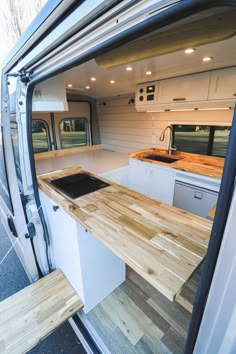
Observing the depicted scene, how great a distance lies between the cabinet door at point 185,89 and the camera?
1958 millimetres

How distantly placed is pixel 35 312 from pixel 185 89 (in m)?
2.68

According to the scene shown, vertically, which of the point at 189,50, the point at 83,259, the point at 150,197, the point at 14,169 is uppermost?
the point at 189,50

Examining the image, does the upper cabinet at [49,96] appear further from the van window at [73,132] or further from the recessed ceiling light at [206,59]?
the van window at [73,132]

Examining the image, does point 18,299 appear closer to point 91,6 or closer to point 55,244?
point 55,244

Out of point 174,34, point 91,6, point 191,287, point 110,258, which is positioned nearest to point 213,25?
point 174,34

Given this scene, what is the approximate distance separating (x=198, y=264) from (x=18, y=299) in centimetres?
151

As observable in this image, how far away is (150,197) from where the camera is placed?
60.4 inches

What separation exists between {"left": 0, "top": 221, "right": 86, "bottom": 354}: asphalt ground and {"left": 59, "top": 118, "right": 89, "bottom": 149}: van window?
2009mm

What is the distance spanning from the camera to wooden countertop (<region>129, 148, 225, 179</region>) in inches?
77.9

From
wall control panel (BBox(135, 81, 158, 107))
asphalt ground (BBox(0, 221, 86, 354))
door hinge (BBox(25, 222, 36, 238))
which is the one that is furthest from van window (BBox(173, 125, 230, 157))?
asphalt ground (BBox(0, 221, 86, 354))

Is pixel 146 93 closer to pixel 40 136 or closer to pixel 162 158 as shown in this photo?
pixel 162 158

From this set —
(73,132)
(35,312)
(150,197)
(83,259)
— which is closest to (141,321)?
(83,259)

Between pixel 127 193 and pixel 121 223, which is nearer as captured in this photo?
pixel 121 223

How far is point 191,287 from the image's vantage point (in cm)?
141
